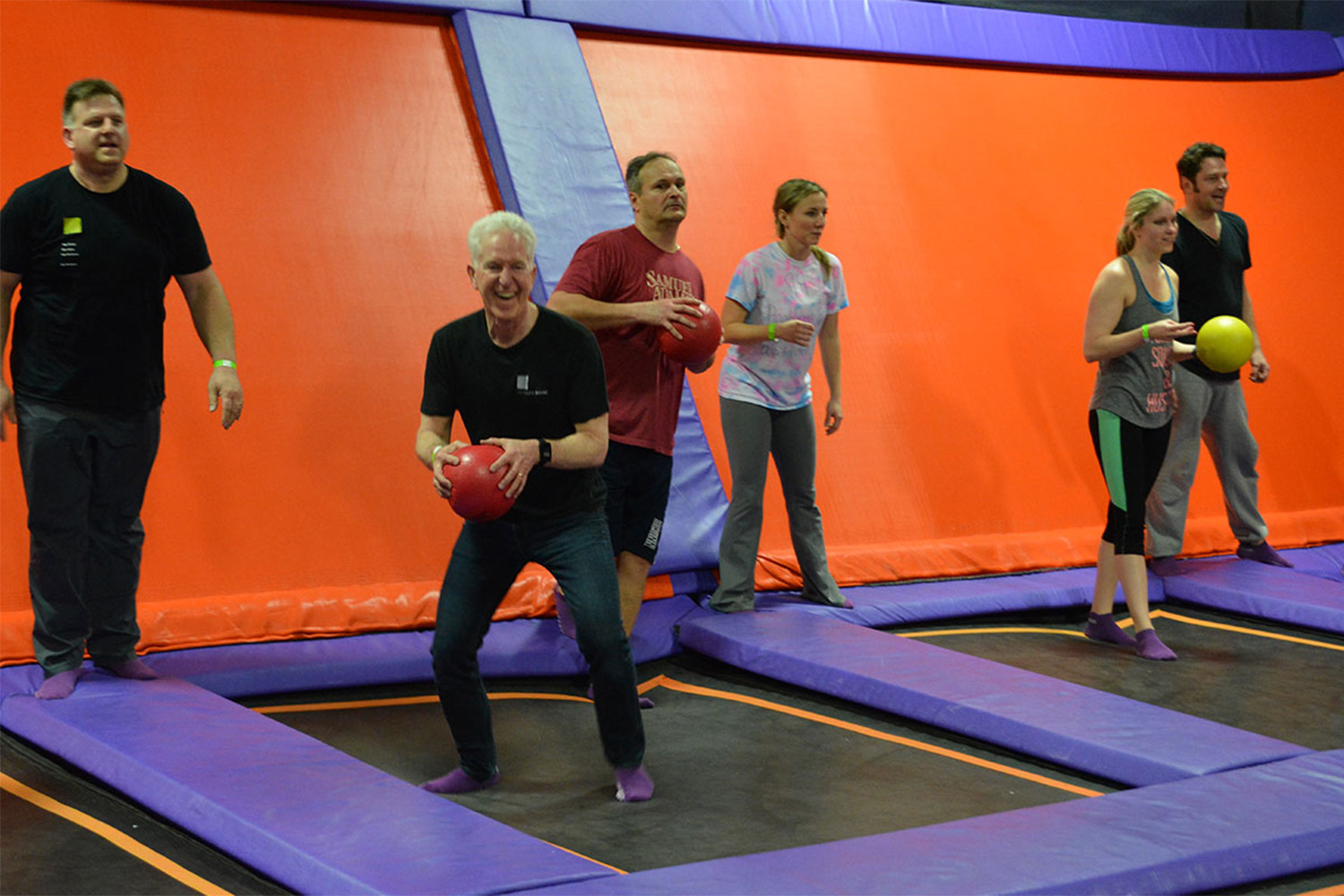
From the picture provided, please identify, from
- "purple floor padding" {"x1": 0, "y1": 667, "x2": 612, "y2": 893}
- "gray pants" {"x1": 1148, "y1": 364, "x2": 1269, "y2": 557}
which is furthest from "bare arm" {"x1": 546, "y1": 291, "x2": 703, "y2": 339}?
"gray pants" {"x1": 1148, "y1": 364, "x2": 1269, "y2": 557}

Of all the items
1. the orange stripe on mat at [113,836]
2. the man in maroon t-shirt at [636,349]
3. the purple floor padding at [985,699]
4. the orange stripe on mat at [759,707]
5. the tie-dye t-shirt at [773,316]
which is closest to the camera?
the orange stripe on mat at [113,836]

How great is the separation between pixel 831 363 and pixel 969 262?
5.63ft

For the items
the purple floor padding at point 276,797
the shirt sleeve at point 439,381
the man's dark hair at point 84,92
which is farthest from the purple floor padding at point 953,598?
the man's dark hair at point 84,92

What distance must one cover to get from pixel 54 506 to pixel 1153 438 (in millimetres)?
3618

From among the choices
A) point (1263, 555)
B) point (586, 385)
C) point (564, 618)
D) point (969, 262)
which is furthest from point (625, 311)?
point (1263, 555)

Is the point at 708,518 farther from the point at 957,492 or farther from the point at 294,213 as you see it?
the point at 294,213

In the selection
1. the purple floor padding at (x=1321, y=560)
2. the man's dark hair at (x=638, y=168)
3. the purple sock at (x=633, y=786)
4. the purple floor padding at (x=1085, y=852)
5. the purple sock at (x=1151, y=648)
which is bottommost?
the purple floor padding at (x=1321, y=560)

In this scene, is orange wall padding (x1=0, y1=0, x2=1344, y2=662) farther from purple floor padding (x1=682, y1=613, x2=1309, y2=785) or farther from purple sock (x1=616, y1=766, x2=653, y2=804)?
purple sock (x1=616, y1=766, x2=653, y2=804)

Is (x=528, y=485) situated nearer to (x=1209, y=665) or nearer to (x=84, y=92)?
(x=84, y=92)

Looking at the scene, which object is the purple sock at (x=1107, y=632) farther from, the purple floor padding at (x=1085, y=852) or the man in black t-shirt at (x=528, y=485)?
the man in black t-shirt at (x=528, y=485)

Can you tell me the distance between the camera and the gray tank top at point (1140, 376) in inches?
188

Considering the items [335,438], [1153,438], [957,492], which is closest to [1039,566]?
[957,492]

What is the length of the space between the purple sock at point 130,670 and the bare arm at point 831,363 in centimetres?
261

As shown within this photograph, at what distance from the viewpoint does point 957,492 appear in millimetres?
6160
